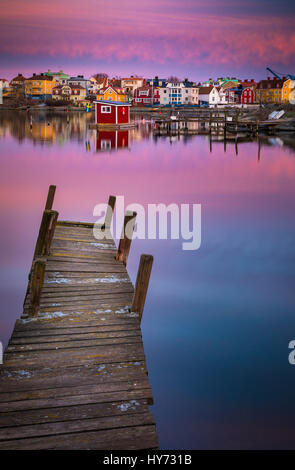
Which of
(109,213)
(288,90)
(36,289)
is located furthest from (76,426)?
(288,90)

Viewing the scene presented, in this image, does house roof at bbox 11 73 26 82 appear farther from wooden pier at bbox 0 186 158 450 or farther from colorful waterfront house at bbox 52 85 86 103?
wooden pier at bbox 0 186 158 450

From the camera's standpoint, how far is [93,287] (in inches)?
364

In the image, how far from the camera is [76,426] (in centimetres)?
537

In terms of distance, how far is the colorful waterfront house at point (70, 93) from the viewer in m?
163

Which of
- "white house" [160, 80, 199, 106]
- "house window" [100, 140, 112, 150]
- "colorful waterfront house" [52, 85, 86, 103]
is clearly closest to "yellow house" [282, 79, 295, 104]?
"white house" [160, 80, 199, 106]

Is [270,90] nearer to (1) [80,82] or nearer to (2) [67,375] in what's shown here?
(1) [80,82]

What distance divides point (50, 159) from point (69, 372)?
123 feet

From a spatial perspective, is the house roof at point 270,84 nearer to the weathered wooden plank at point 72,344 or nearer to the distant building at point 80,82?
the distant building at point 80,82

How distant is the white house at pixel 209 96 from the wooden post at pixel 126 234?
131 meters

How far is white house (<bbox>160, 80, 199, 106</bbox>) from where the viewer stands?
134 meters

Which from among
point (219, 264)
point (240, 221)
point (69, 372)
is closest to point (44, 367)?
point (69, 372)

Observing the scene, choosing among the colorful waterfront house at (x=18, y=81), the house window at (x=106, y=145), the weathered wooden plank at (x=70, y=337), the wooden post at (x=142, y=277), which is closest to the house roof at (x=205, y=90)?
the colorful waterfront house at (x=18, y=81)

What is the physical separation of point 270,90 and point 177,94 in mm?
25033
